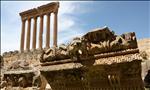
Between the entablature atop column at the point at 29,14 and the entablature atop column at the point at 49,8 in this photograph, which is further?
the entablature atop column at the point at 29,14

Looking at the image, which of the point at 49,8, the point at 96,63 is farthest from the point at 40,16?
the point at 96,63

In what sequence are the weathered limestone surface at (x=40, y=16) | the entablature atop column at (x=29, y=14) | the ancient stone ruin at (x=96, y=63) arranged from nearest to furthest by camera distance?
the ancient stone ruin at (x=96, y=63) < the weathered limestone surface at (x=40, y=16) < the entablature atop column at (x=29, y=14)

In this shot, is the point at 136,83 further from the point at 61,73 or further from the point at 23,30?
the point at 23,30

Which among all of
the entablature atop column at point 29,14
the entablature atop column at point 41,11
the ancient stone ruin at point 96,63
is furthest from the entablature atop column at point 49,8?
the ancient stone ruin at point 96,63

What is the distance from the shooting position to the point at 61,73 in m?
5.30

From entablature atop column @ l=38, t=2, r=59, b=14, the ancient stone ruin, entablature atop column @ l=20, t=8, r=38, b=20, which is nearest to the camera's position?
the ancient stone ruin

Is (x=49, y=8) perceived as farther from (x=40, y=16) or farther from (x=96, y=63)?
(x=96, y=63)

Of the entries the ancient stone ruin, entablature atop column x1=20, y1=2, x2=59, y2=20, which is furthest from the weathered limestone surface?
the ancient stone ruin

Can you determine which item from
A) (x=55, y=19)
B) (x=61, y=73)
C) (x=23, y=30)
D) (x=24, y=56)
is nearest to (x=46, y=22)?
(x=55, y=19)

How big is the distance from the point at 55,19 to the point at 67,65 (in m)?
33.8

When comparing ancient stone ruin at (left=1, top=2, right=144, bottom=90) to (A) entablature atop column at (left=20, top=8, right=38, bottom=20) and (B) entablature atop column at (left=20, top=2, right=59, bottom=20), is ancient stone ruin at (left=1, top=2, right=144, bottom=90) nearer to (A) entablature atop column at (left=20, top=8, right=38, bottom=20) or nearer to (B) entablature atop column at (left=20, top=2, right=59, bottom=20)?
(B) entablature atop column at (left=20, top=2, right=59, bottom=20)

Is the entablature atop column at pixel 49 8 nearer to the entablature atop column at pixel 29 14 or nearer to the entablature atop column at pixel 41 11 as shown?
the entablature atop column at pixel 41 11

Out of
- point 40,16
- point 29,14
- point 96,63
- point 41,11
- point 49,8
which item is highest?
point 49,8

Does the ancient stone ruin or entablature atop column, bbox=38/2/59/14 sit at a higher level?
entablature atop column, bbox=38/2/59/14
